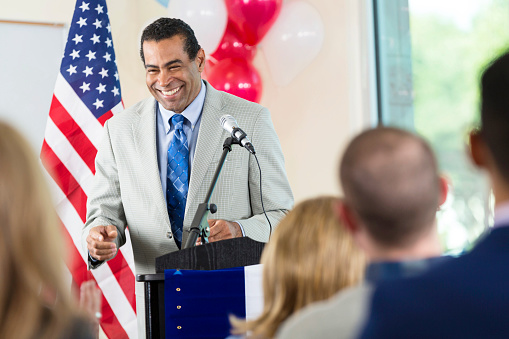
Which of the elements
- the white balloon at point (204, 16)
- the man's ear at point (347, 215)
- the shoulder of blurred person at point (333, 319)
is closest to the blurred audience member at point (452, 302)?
the shoulder of blurred person at point (333, 319)

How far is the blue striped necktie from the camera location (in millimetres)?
2670

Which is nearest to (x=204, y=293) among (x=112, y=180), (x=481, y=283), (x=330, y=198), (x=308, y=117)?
(x=330, y=198)

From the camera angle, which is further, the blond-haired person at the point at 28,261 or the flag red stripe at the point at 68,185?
the flag red stripe at the point at 68,185

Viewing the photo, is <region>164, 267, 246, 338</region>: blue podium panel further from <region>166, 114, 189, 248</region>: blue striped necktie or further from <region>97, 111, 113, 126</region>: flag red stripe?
<region>97, 111, 113, 126</region>: flag red stripe

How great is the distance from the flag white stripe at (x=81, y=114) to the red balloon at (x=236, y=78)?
0.71 metres

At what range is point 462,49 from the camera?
11.8 ft

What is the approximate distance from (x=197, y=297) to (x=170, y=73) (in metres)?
1.15

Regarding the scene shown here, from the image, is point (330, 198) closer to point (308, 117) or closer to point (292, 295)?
point (292, 295)

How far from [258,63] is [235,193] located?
6.91 feet

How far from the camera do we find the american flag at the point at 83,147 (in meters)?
3.66

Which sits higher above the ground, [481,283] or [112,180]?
[112,180]

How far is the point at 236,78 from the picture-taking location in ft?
12.5

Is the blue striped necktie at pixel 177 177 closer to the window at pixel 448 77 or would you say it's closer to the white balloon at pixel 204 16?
the white balloon at pixel 204 16

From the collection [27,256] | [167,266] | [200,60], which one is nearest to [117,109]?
[200,60]
